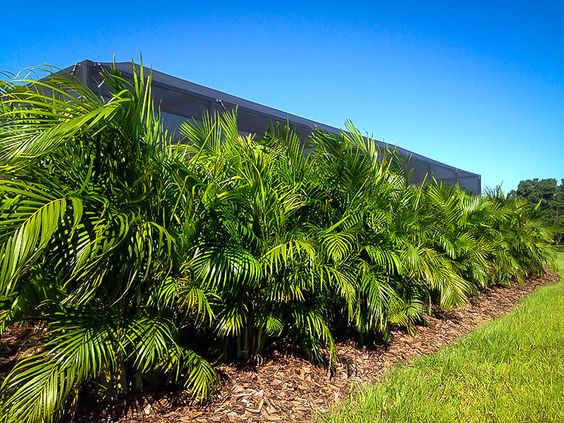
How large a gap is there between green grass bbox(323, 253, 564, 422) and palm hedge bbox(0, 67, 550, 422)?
0.75 metres

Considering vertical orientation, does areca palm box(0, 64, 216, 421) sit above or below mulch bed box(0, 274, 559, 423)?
above

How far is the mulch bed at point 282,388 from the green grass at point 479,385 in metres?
0.25

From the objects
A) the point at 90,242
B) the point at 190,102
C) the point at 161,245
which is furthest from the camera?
the point at 190,102

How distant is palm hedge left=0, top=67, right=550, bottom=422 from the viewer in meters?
2.25

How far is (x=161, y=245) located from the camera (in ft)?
8.23

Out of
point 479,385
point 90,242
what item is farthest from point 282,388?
point 90,242

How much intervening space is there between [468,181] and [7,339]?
1635 cm

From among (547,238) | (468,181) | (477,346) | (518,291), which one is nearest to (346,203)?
(477,346)

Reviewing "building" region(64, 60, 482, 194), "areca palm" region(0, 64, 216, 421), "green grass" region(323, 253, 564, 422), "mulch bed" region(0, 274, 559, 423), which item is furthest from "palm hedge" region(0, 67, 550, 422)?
"building" region(64, 60, 482, 194)

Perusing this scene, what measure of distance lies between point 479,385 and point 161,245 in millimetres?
2770

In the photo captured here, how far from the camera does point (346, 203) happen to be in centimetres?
445

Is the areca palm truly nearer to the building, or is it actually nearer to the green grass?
the green grass

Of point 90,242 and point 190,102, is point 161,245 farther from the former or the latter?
point 190,102

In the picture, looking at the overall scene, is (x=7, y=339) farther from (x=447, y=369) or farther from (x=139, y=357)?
(x=447, y=369)
